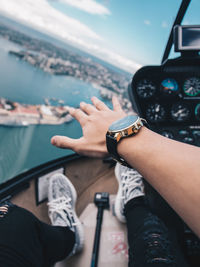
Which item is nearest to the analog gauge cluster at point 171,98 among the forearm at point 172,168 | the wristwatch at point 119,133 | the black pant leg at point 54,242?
the wristwatch at point 119,133

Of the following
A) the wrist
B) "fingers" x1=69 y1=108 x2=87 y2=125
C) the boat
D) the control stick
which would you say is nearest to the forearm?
the wrist

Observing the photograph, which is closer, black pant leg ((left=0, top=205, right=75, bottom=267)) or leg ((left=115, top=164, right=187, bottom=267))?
black pant leg ((left=0, top=205, right=75, bottom=267))

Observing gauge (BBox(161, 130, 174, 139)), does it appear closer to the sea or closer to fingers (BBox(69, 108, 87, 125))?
the sea

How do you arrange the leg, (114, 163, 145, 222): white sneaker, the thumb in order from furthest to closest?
(114, 163, 145, 222): white sneaker, the leg, the thumb

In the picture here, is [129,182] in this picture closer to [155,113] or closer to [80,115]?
[155,113]

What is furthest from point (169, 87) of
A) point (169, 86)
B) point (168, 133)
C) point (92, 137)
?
point (92, 137)

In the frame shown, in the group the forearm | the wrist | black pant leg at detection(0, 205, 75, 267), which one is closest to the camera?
the forearm
